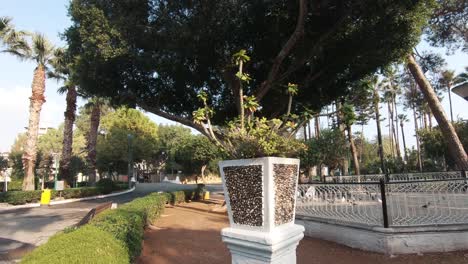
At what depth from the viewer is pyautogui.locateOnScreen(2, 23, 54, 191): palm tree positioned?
2291cm

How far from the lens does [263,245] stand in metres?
3.68

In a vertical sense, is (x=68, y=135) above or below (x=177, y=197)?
above

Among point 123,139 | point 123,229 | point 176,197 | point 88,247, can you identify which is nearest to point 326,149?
point 176,197

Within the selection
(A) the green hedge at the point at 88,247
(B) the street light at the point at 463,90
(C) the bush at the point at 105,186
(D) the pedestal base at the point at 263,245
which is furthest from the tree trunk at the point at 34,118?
(B) the street light at the point at 463,90

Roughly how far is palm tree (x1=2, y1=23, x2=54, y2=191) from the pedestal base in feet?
77.0

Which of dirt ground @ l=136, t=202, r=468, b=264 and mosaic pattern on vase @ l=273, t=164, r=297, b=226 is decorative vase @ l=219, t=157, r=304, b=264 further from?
dirt ground @ l=136, t=202, r=468, b=264

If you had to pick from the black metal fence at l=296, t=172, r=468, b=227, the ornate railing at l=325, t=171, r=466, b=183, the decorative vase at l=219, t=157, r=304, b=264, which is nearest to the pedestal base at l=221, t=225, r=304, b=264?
the decorative vase at l=219, t=157, r=304, b=264

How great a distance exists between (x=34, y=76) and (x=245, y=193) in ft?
82.3

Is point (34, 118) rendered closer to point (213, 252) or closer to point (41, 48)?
point (41, 48)

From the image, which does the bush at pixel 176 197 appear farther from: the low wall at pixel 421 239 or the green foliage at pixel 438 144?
the green foliage at pixel 438 144

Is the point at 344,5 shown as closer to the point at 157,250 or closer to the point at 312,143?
the point at 157,250

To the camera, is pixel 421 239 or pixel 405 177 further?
pixel 405 177

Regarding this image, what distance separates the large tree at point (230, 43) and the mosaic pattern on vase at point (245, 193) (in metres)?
4.85

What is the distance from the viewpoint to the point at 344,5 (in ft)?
32.2
